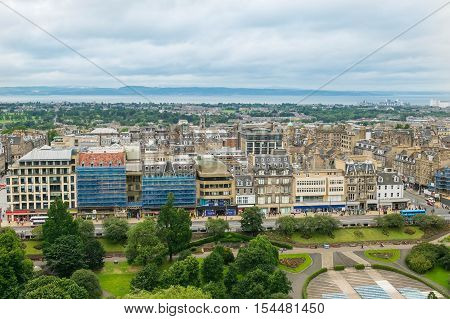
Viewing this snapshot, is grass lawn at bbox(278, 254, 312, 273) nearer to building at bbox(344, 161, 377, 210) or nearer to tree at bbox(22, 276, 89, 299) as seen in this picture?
building at bbox(344, 161, 377, 210)

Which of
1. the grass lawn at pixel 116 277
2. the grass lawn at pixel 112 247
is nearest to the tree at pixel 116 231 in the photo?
the grass lawn at pixel 112 247

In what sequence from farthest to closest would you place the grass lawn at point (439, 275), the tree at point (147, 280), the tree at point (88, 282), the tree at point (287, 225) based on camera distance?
the tree at point (287, 225) < the grass lawn at point (439, 275) < the tree at point (88, 282) < the tree at point (147, 280)

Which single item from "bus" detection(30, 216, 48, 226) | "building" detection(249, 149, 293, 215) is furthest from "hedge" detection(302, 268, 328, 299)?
"bus" detection(30, 216, 48, 226)

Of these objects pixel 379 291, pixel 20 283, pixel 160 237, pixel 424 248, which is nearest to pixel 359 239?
pixel 424 248

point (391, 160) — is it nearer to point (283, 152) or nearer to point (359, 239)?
point (283, 152)

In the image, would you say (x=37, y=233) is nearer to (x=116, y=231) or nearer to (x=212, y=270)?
(x=116, y=231)

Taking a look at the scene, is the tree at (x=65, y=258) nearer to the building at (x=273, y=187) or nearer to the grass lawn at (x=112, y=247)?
the grass lawn at (x=112, y=247)

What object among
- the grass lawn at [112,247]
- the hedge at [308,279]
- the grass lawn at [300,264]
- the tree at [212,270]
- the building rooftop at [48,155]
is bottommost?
the hedge at [308,279]
